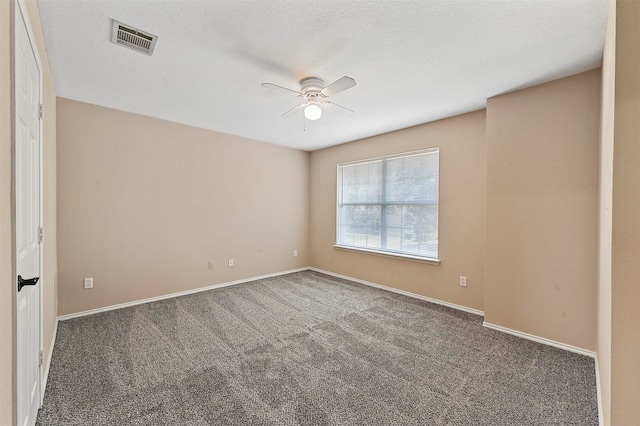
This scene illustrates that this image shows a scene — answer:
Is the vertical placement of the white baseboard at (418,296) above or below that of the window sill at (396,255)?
below

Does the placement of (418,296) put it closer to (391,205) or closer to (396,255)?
(396,255)

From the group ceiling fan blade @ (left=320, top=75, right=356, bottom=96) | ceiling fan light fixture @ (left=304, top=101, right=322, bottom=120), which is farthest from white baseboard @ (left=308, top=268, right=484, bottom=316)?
ceiling fan blade @ (left=320, top=75, right=356, bottom=96)

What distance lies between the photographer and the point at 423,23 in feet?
5.86

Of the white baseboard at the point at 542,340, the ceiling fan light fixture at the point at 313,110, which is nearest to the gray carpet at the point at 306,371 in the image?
the white baseboard at the point at 542,340

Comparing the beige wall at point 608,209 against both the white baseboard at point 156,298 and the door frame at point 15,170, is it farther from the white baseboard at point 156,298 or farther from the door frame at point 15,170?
the white baseboard at point 156,298

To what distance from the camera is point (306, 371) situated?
2.14 metres

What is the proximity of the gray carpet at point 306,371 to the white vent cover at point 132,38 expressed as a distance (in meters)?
2.48

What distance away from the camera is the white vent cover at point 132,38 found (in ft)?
6.12

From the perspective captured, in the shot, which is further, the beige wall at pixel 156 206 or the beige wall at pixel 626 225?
the beige wall at pixel 156 206

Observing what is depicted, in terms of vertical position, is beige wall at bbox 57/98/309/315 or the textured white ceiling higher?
the textured white ceiling

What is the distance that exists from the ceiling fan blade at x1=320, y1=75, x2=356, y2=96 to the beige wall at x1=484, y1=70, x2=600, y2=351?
1767 millimetres

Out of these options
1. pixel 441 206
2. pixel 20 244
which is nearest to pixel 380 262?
pixel 441 206

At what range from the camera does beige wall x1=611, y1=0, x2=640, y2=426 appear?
1030mm

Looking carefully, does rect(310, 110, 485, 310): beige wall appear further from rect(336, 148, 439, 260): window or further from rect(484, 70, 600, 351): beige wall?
rect(484, 70, 600, 351): beige wall
